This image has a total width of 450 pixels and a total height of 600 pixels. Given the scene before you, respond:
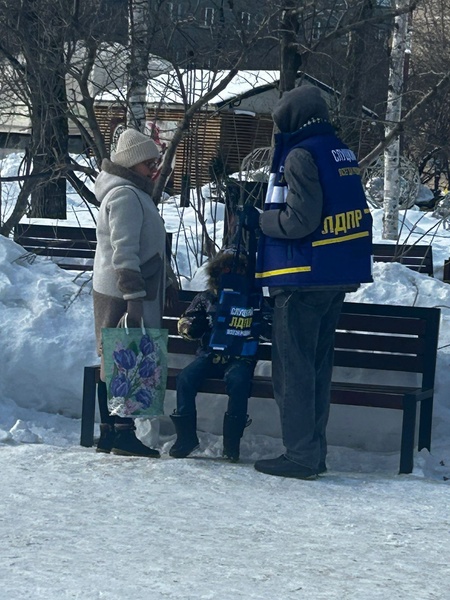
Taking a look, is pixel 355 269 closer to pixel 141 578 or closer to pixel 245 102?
pixel 141 578

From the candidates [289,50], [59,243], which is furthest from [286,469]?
[59,243]

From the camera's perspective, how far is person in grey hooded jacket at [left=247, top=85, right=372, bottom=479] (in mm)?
5609

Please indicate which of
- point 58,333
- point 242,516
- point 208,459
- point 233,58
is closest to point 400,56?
point 233,58

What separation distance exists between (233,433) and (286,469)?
16.4 inches

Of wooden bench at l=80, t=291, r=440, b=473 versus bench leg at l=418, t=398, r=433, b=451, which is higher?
wooden bench at l=80, t=291, r=440, b=473

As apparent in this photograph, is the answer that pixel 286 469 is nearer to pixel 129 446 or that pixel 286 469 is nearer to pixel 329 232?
pixel 129 446

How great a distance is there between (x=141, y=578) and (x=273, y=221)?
2123 millimetres

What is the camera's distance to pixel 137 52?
831cm

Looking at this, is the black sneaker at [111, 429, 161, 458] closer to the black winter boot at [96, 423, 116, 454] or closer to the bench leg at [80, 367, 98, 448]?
the black winter boot at [96, 423, 116, 454]

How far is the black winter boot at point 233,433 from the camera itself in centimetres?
609

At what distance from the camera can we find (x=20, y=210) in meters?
10.4

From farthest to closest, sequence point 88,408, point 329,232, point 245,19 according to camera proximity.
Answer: point 245,19
point 88,408
point 329,232

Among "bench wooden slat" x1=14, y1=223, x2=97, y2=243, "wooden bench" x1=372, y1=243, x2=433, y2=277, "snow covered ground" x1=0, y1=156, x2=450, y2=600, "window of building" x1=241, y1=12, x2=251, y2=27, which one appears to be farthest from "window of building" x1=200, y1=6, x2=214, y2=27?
"wooden bench" x1=372, y1=243, x2=433, y2=277

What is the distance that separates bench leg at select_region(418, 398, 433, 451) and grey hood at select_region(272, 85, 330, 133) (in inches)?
66.3
